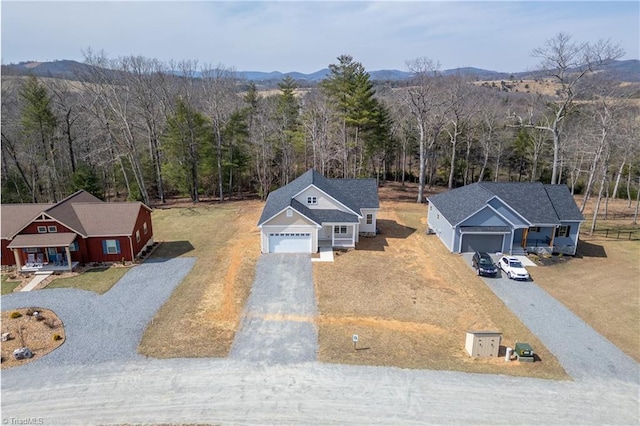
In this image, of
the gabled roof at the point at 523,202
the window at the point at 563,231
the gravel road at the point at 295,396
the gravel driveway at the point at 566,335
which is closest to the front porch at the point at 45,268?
the gravel road at the point at 295,396

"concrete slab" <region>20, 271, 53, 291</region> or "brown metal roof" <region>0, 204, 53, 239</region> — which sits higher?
"brown metal roof" <region>0, 204, 53, 239</region>

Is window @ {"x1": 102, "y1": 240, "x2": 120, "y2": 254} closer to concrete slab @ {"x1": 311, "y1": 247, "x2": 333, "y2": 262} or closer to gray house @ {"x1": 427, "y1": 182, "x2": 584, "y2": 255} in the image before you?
concrete slab @ {"x1": 311, "y1": 247, "x2": 333, "y2": 262}

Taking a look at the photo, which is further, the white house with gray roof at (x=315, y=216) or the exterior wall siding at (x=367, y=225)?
the exterior wall siding at (x=367, y=225)

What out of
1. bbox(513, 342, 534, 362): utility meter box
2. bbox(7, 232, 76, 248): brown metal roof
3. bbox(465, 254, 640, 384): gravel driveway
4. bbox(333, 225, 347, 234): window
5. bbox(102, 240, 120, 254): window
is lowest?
bbox(465, 254, 640, 384): gravel driveway

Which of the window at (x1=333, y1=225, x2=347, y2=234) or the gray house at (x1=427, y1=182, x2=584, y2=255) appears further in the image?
the window at (x1=333, y1=225, x2=347, y2=234)

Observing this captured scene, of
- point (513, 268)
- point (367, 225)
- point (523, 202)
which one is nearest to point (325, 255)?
point (367, 225)

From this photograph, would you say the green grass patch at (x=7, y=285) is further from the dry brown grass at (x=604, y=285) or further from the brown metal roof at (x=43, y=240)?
the dry brown grass at (x=604, y=285)

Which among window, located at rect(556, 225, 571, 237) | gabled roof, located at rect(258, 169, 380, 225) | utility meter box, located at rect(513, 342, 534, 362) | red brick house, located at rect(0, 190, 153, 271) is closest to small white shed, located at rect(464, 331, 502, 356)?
utility meter box, located at rect(513, 342, 534, 362)
